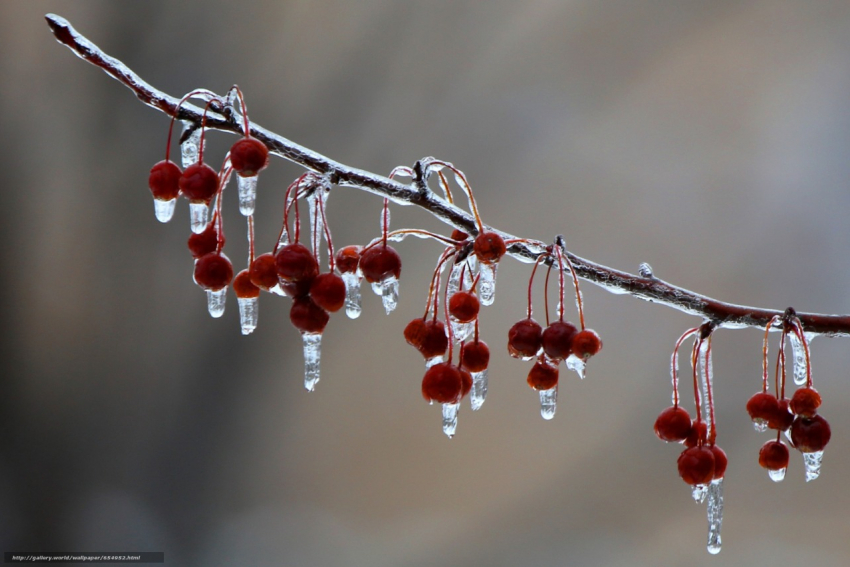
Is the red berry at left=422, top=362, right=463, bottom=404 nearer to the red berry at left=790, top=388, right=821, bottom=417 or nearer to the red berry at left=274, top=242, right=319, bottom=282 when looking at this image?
the red berry at left=274, top=242, right=319, bottom=282

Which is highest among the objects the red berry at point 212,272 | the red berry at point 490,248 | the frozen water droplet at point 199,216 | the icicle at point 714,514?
the frozen water droplet at point 199,216

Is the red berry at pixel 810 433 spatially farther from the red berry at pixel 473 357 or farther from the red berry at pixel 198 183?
the red berry at pixel 198 183

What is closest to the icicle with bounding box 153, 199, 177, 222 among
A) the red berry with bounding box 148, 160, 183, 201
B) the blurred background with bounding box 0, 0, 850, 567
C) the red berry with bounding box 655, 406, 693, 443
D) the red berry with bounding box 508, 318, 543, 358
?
the red berry with bounding box 148, 160, 183, 201

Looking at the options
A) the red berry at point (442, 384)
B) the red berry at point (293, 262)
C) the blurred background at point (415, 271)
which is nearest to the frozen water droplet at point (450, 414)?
the red berry at point (442, 384)

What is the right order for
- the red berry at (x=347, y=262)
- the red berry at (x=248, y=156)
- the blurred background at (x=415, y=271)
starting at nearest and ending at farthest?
the red berry at (x=248, y=156), the red berry at (x=347, y=262), the blurred background at (x=415, y=271)

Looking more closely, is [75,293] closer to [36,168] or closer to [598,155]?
[36,168]

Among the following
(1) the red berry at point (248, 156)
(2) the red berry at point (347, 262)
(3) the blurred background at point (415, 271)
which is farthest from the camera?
(3) the blurred background at point (415, 271)
